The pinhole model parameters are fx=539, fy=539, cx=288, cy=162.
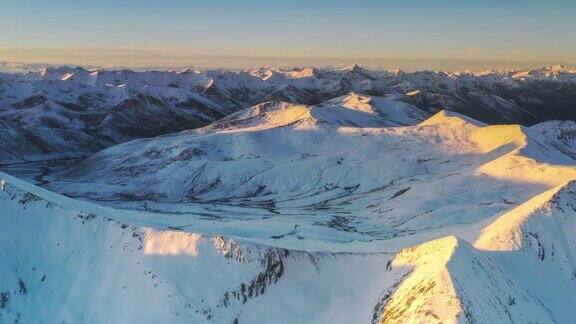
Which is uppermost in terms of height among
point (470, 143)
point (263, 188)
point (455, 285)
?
point (455, 285)

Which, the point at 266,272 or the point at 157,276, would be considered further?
the point at 266,272

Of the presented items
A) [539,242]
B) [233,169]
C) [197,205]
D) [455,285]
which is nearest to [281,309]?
[455,285]

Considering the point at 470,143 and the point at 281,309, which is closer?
the point at 281,309

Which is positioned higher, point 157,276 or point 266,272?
point 266,272

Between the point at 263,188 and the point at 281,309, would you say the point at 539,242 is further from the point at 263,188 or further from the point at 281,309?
the point at 263,188

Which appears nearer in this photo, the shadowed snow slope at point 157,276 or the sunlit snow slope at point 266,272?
the sunlit snow slope at point 266,272

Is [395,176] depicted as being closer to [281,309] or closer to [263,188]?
[263,188]

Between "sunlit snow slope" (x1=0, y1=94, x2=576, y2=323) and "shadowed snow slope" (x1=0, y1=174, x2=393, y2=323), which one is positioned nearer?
"sunlit snow slope" (x1=0, y1=94, x2=576, y2=323)

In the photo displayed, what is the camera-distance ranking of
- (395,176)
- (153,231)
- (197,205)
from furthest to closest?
(395,176) < (197,205) < (153,231)

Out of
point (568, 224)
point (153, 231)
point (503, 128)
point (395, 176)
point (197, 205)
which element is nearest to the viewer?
point (153, 231)

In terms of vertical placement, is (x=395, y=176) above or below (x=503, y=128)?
below
